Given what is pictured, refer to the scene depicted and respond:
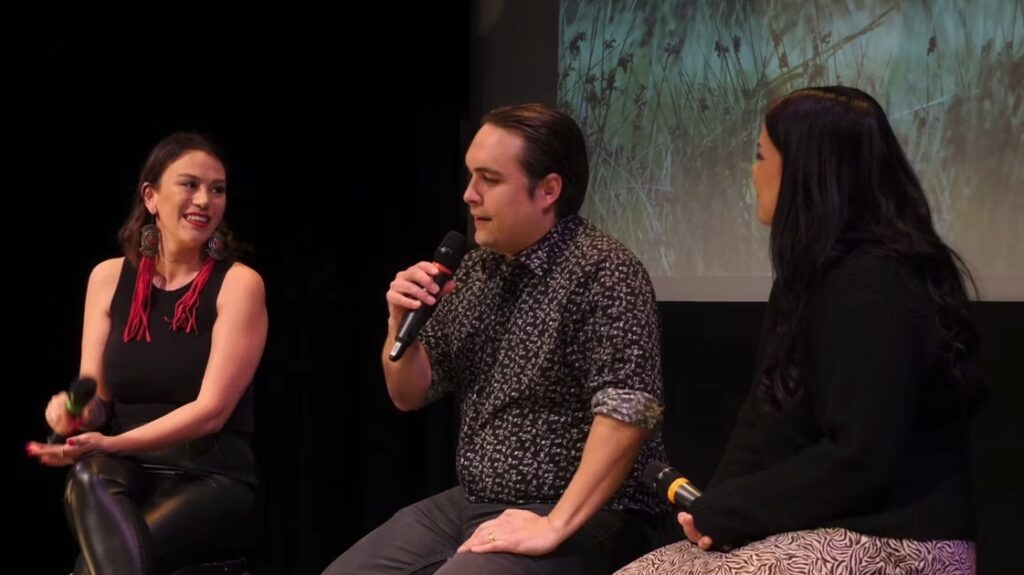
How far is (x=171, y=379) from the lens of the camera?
259 centimetres

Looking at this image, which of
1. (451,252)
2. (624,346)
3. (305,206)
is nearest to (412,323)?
(451,252)

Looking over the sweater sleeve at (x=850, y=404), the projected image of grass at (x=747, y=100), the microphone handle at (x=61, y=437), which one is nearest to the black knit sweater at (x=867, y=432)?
the sweater sleeve at (x=850, y=404)

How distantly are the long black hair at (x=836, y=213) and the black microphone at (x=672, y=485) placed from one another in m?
0.18

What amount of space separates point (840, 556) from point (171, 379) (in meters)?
1.62

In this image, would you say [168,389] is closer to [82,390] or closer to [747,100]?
[82,390]

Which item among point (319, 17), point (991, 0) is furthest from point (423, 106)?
point (991, 0)

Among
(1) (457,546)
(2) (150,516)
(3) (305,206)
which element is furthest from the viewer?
(3) (305,206)

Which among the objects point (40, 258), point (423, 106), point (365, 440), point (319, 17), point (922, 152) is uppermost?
point (319, 17)

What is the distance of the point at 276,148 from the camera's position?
362cm

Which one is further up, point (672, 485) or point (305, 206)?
point (305, 206)

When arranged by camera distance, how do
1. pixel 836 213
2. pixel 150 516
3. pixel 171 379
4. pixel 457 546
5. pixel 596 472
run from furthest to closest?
pixel 171 379, pixel 150 516, pixel 457 546, pixel 596 472, pixel 836 213

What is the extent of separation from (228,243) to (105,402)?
0.46m

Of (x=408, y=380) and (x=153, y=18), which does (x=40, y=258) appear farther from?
(x=408, y=380)

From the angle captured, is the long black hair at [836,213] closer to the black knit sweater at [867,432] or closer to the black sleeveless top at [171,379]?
the black knit sweater at [867,432]
